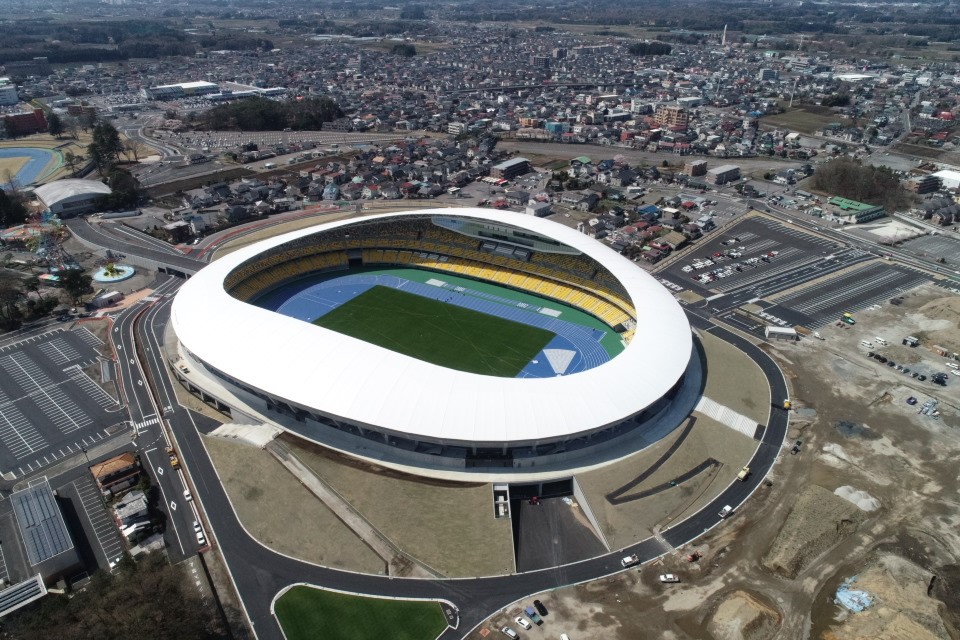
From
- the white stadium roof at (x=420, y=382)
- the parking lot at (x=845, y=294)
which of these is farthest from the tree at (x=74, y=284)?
the parking lot at (x=845, y=294)

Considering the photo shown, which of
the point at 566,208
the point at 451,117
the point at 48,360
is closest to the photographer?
the point at 48,360

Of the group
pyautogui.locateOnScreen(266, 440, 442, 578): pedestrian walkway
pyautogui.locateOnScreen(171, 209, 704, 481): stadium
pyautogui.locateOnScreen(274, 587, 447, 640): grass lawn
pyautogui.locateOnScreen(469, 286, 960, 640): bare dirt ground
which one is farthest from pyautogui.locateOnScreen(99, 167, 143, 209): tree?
pyautogui.locateOnScreen(469, 286, 960, 640): bare dirt ground

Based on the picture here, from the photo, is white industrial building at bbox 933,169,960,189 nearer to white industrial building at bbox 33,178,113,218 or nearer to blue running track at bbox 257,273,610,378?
blue running track at bbox 257,273,610,378

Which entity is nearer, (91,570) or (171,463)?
(91,570)

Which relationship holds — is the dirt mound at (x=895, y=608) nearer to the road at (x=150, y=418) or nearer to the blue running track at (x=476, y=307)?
the blue running track at (x=476, y=307)

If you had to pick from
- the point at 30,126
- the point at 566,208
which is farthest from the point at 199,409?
the point at 30,126

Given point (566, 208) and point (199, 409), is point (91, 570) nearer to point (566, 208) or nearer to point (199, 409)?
point (199, 409)

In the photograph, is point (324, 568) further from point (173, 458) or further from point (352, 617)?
point (173, 458)
